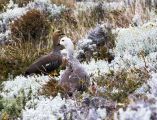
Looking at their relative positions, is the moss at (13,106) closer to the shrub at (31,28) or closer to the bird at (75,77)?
the bird at (75,77)

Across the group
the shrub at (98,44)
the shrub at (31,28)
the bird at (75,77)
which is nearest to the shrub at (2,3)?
the shrub at (31,28)

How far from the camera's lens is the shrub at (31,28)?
1215cm

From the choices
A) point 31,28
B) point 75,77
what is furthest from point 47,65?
point 31,28

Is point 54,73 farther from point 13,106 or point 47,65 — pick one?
point 13,106

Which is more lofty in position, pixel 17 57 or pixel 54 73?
pixel 54 73

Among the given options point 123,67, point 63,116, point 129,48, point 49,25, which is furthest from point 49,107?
point 49,25

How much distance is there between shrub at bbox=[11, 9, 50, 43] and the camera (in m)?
12.1

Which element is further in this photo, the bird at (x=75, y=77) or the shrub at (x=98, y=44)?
the shrub at (x=98, y=44)

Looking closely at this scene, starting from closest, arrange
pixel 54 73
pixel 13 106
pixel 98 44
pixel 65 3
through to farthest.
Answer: pixel 13 106
pixel 54 73
pixel 98 44
pixel 65 3

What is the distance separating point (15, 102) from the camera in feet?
21.6

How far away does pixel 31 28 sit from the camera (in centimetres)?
1231

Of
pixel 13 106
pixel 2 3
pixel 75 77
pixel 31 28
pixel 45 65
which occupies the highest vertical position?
pixel 75 77

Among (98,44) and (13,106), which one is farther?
(98,44)

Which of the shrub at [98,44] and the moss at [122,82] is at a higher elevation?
the moss at [122,82]
